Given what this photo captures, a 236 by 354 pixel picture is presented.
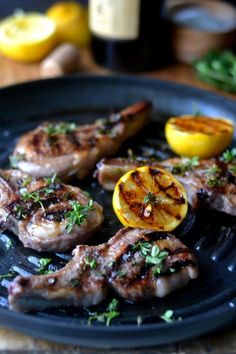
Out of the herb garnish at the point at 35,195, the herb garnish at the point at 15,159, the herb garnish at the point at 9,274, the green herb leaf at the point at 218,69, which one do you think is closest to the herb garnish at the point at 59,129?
the herb garnish at the point at 15,159

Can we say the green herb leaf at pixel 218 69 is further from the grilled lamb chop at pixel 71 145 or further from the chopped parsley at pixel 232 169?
the chopped parsley at pixel 232 169

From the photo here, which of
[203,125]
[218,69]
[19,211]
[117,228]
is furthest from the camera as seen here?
[218,69]

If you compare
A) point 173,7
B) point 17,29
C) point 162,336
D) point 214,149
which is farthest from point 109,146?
point 173,7

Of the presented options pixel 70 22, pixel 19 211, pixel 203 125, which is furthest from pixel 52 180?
pixel 70 22

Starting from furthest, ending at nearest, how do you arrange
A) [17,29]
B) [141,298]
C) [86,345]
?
Answer: [17,29], [141,298], [86,345]

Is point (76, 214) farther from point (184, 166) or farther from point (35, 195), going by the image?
point (184, 166)

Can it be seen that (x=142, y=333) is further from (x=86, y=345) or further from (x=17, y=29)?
(x=17, y=29)
